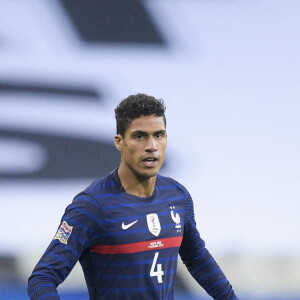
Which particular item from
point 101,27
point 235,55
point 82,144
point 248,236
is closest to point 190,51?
point 235,55

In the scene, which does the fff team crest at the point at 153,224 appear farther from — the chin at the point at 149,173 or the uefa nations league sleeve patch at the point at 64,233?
the uefa nations league sleeve patch at the point at 64,233

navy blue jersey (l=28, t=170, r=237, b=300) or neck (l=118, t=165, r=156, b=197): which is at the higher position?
neck (l=118, t=165, r=156, b=197)

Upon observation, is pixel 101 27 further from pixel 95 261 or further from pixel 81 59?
pixel 95 261

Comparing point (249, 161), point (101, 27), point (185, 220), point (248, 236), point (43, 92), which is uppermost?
point (101, 27)

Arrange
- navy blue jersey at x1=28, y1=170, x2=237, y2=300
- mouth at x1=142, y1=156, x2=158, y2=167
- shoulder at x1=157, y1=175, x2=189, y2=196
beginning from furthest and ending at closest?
shoulder at x1=157, y1=175, x2=189, y2=196 → mouth at x1=142, y1=156, x2=158, y2=167 → navy blue jersey at x1=28, y1=170, x2=237, y2=300

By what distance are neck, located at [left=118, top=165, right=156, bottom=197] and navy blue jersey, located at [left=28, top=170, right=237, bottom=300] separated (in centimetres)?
2

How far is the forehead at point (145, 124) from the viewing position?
2.33m

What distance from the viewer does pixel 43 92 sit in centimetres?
567

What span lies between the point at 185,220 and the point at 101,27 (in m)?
3.37

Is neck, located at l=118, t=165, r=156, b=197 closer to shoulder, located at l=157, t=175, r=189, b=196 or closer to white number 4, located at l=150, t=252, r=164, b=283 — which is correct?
shoulder, located at l=157, t=175, r=189, b=196

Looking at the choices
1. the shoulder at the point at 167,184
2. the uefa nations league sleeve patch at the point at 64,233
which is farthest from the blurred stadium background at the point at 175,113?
the uefa nations league sleeve patch at the point at 64,233

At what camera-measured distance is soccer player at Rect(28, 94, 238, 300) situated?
88.1 inches

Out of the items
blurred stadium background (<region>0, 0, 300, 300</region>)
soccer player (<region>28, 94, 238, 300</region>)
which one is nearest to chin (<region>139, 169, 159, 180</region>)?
soccer player (<region>28, 94, 238, 300</region>)

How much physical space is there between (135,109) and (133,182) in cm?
25
